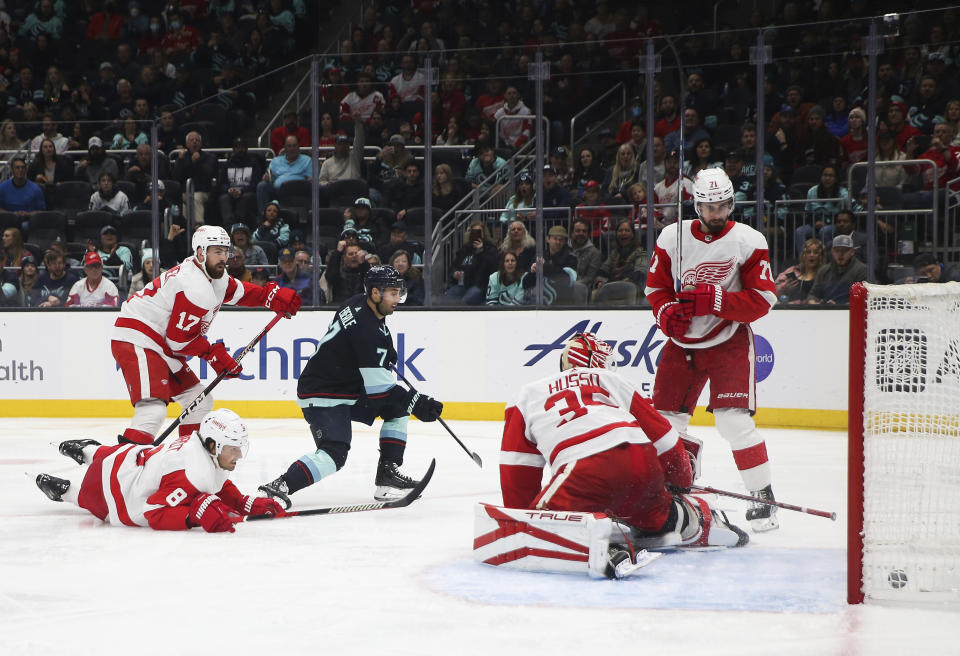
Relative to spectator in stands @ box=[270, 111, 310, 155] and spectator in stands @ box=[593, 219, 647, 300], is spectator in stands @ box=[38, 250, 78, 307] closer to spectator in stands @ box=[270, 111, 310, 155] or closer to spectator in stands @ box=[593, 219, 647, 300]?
spectator in stands @ box=[270, 111, 310, 155]

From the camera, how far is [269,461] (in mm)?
6219

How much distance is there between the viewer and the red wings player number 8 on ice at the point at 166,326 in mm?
5113

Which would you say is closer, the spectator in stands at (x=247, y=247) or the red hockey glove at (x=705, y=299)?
the red hockey glove at (x=705, y=299)

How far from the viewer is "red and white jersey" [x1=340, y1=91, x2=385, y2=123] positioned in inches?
323

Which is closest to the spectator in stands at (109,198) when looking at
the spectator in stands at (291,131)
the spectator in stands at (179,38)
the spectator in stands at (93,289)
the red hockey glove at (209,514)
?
the spectator in stands at (93,289)

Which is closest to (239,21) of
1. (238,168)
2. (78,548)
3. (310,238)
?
(238,168)

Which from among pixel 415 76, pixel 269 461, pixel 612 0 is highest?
pixel 612 0

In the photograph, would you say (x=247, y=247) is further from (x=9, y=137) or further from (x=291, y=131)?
(x=9, y=137)

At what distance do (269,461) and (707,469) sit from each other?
237 centimetres

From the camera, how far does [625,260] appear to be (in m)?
7.70

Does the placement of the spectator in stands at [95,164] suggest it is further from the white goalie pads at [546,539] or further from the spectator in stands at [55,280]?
the white goalie pads at [546,539]

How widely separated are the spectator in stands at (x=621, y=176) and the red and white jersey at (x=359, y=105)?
5.85 feet

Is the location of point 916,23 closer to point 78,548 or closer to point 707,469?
point 707,469

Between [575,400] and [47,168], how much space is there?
22.9 feet
